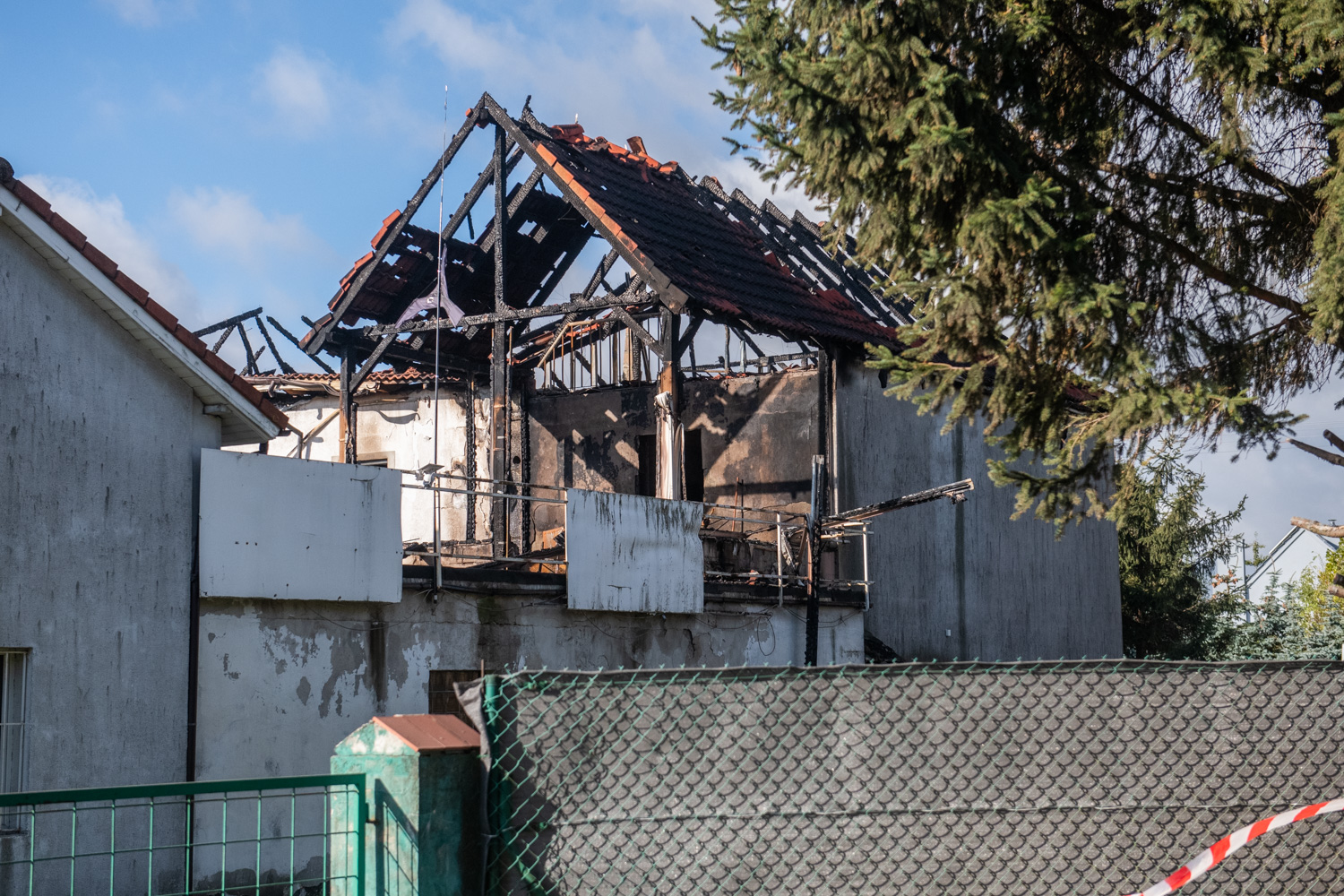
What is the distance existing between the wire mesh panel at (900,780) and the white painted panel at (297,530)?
8.10 metres

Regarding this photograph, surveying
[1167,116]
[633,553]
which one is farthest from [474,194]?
[1167,116]

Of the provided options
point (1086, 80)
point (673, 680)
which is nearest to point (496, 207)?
point (1086, 80)

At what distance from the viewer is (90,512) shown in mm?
10664

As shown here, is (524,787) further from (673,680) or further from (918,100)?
(918,100)

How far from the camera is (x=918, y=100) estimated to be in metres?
8.44

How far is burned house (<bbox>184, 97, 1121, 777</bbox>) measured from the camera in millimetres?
12836

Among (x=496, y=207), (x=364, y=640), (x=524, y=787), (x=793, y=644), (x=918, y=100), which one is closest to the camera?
(x=524, y=787)

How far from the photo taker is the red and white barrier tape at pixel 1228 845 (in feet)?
13.2

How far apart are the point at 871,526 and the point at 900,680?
1506 cm

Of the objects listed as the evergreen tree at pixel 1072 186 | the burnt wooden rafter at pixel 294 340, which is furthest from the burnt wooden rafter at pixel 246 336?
the evergreen tree at pixel 1072 186

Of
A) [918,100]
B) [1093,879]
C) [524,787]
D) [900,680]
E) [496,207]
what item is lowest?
[1093,879]

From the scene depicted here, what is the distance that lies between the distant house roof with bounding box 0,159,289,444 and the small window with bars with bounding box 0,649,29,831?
2.71m

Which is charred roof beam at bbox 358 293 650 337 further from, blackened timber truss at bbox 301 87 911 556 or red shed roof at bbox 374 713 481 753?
red shed roof at bbox 374 713 481 753

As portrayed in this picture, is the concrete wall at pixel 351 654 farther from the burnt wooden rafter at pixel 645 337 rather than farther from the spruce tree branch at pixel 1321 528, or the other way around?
the spruce tree branch at pixel 1321 528
